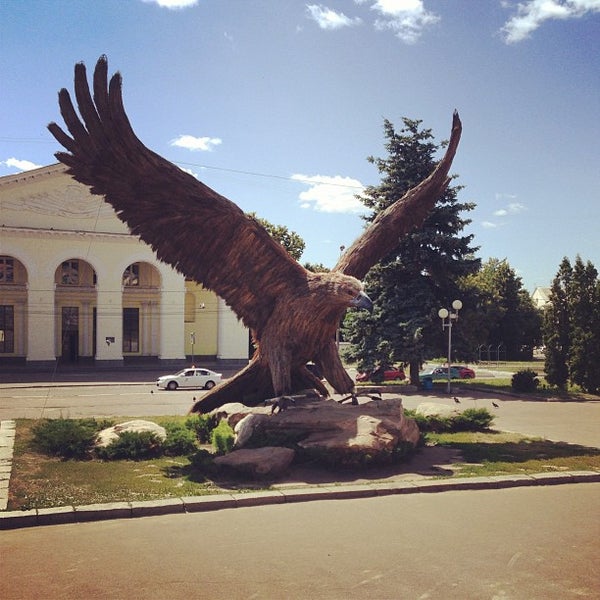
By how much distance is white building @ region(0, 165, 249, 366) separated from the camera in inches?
1457

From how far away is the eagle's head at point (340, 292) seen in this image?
1153 centimetres

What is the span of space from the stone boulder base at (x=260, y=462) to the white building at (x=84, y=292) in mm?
27225

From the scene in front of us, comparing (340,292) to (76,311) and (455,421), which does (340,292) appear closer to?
(455,421)

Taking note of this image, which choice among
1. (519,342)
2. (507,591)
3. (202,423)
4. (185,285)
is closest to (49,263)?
(185,285)

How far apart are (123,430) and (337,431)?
432 cm

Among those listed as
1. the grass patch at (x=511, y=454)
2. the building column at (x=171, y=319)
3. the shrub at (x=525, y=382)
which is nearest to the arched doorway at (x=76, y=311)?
the building column at (x=171, y=319)

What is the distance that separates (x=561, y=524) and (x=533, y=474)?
2.39 m

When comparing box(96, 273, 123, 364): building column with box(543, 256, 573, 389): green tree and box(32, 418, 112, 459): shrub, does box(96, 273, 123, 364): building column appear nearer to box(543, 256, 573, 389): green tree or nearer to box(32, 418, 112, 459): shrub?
box(543, 256, 573, 389): green tree

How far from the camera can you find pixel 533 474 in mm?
9406

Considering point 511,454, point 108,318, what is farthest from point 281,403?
point 108,318

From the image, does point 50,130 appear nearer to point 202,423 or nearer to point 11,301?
point 202,423

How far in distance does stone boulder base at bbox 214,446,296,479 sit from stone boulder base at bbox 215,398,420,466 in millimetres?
514

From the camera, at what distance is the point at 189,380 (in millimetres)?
29016

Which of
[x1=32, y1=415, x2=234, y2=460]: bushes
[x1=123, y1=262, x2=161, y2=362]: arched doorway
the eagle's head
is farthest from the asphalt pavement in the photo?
[x1=123, y1=262, x2=161, y2=362]: arched doorway
